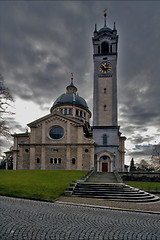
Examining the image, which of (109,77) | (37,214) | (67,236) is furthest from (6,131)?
(109,77)

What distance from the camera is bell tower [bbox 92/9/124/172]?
44.9 metres

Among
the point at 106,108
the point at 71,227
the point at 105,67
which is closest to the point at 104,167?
the point at 106,108

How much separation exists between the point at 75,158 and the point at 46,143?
7691mm

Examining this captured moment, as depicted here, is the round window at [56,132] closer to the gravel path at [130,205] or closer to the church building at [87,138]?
the church building at [87,138]

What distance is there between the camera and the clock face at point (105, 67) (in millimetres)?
48156

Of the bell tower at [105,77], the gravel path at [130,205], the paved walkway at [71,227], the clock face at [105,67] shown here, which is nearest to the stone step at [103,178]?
the gravel path at [130,205]

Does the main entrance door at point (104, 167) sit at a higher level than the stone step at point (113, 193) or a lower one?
lower

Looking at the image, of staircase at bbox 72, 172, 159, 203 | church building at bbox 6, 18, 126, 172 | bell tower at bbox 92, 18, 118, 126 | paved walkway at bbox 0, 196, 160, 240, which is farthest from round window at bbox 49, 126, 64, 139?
paved walkway at bbox 0, 196, 160, 240

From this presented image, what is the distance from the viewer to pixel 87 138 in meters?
47.1

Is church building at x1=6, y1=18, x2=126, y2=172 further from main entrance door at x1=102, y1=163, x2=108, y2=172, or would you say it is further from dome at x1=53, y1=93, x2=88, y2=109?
dome at x1=53, y1=93, x2=88, y2=109

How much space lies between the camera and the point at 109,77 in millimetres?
47750

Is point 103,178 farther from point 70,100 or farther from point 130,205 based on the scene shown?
point 70,100

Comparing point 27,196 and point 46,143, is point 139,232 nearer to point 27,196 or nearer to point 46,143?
point 27,196

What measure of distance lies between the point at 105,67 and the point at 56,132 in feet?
64.3
